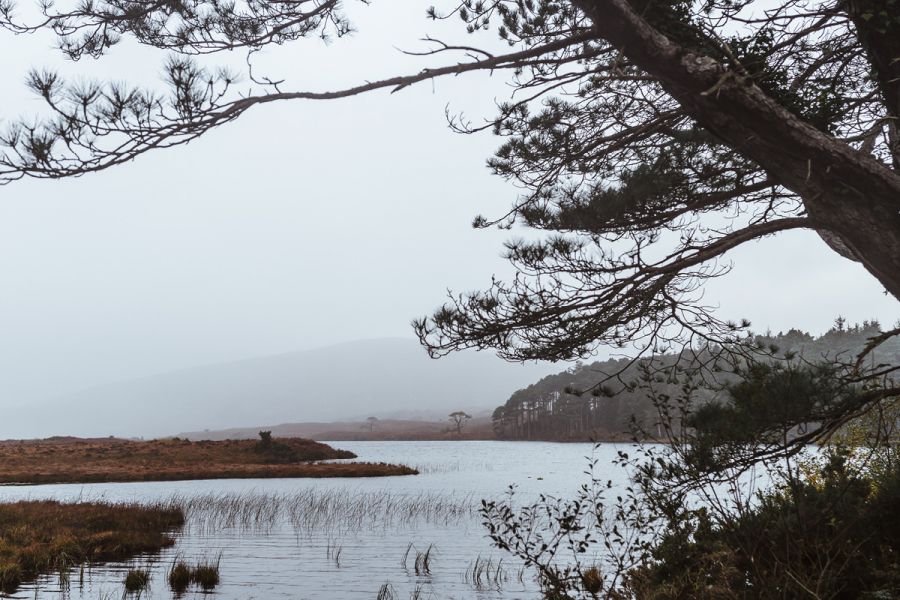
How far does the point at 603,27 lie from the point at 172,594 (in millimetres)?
9666

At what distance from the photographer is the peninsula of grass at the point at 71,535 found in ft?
35.0

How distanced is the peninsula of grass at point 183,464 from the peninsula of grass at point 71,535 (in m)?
16.6

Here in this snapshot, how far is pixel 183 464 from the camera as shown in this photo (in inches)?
1495

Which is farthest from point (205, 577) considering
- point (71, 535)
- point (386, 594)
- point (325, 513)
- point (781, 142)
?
point (781, 142)

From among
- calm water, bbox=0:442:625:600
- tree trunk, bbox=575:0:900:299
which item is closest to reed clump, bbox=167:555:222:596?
calm water, bbox=0:442:625:600

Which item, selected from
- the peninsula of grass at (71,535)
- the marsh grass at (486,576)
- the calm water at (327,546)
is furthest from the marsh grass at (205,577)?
the marsh grass at (486,576)

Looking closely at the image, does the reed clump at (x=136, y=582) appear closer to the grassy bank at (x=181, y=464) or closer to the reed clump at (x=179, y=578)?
the reed clump at (x=179, y=578)

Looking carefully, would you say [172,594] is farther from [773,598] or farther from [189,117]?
[773,598]

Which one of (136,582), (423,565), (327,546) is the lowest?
(327,546)

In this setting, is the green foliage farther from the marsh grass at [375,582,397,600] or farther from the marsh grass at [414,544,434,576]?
the marsh grass at [414,544,434,576]

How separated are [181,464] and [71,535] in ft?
89.7

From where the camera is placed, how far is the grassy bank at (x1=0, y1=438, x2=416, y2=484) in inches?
1303

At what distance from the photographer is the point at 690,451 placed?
5.54 m

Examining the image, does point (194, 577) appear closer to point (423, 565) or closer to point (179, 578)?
point (179, 578)
